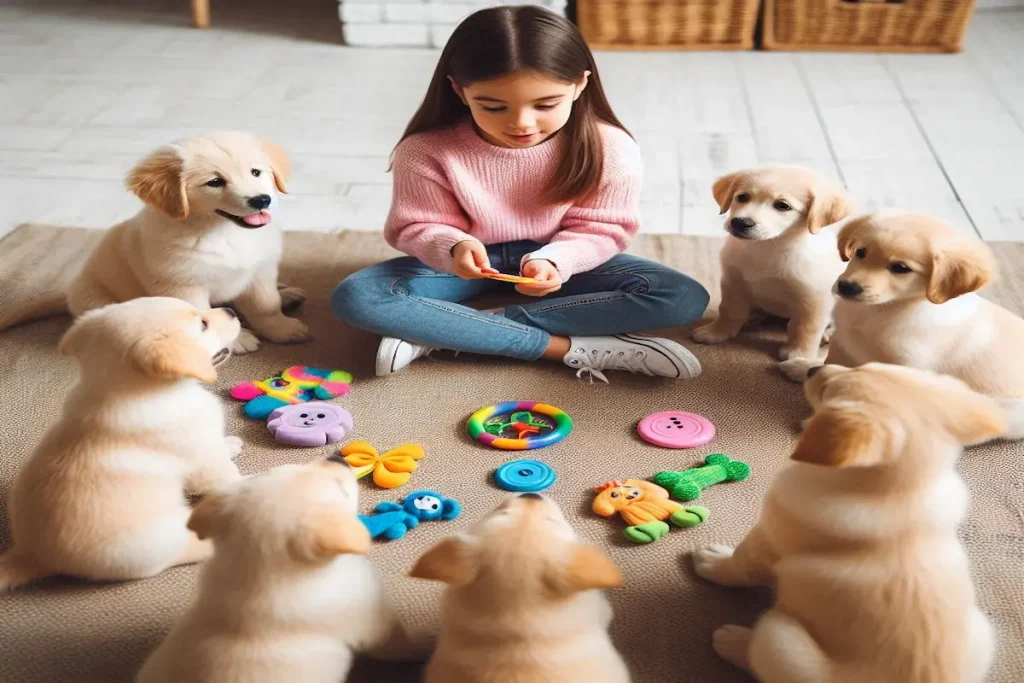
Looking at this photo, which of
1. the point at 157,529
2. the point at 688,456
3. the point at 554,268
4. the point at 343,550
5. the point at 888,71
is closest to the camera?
the point at 343,550

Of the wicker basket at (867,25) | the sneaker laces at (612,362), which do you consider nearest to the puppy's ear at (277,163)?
the sneaker laces at (612,362)

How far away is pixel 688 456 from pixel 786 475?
498mm

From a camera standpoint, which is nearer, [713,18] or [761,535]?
[761,535]

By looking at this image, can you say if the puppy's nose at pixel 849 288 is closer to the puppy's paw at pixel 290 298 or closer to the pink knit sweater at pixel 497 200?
the pink knit sweater at pixel 497 200

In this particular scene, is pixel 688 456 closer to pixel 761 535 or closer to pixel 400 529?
pixel 761 535

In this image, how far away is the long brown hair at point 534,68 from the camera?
5.86 feet

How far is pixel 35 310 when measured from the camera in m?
2.24

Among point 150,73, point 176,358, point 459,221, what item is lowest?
point 150,73

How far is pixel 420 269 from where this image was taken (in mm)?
2201

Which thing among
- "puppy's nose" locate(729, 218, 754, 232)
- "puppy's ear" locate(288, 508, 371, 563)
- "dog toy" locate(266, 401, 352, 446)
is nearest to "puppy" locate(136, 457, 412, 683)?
"puppy's ear" locate(288, 508, 371, 563)

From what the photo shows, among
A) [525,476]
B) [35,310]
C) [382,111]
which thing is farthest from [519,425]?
[382,111]

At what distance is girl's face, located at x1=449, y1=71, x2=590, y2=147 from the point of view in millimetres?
1806

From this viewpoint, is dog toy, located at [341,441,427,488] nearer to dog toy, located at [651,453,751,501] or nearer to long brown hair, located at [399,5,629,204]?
dog toy, located at [651,453,751,501]

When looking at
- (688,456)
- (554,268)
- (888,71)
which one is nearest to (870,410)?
Result: (688,456)
